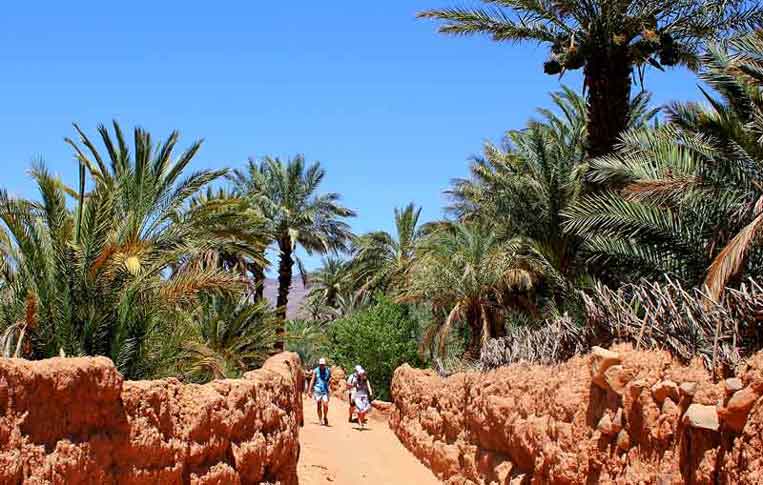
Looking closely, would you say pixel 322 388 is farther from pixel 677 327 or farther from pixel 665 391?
pixel 665 391

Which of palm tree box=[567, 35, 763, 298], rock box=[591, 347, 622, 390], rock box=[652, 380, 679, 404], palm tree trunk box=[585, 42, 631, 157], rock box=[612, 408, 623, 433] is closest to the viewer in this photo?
rock box=[652, 380, 679, 404]

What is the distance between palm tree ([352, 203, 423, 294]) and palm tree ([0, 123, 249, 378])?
2045 centimetres

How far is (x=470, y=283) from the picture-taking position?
20.8 m

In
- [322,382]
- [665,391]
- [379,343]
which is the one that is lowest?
[665,391]

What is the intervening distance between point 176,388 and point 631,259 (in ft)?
21.7

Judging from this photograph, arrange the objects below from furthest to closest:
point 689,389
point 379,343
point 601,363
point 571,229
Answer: point 379,343, point 571,229, point 601,363, point 689,389

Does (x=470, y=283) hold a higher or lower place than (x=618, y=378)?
higher

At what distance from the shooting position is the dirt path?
1196cm

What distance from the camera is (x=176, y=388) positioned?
7.14 m

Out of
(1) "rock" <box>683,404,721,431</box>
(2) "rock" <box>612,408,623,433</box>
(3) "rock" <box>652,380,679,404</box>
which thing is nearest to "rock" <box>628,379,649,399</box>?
(3) "rock" <box>652,380,679,404</box>

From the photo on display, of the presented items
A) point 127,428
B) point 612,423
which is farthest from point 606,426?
point 127,428

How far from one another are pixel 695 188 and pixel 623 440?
494cm

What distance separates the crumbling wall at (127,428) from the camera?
542 centimetres

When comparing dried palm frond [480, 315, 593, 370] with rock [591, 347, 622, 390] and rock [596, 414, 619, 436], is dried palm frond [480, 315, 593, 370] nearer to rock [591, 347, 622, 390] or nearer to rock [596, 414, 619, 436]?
rock [591, 347, 622, 390]
